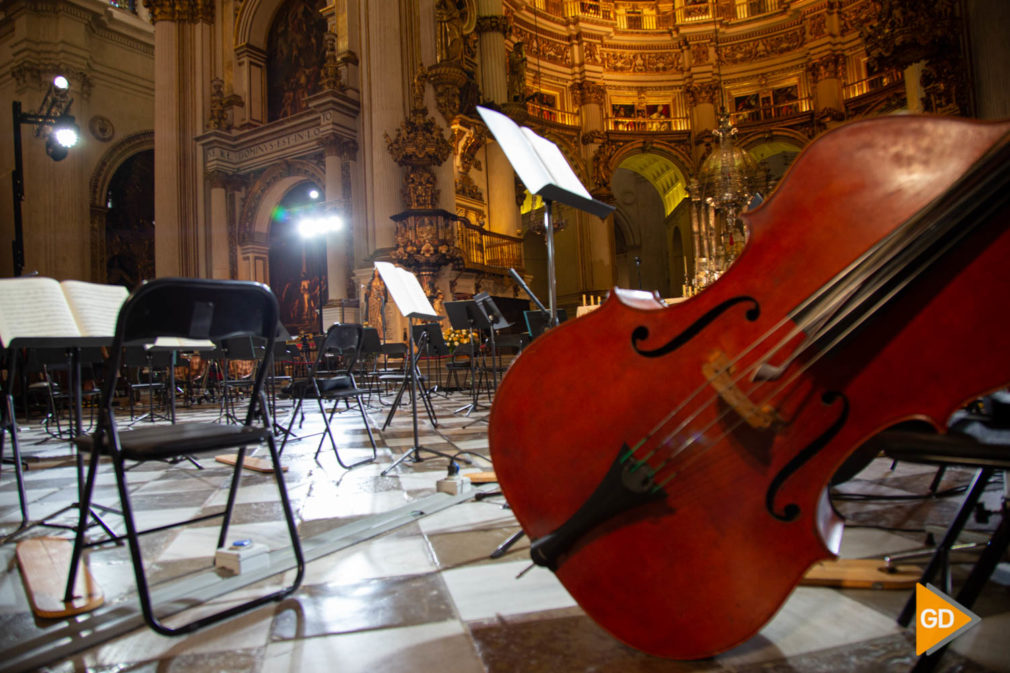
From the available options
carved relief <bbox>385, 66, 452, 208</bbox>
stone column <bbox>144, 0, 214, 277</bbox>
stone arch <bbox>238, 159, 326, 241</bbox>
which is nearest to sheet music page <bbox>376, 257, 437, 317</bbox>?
carved relief <bbox>385, 66, 452, 208</bbox>

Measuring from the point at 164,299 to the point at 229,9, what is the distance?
1508cm

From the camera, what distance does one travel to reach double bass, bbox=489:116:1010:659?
0.92 m

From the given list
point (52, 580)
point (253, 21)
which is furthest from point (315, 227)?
point (52, 580)

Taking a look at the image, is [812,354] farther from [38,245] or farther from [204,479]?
[38,245]

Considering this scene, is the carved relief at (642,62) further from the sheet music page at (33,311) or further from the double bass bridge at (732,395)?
the double bass bridge at (732,395)

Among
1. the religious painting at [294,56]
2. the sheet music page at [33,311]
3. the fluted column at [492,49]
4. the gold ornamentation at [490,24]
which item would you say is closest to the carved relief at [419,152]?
the fluted column at [492,49]

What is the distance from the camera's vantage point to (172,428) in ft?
5.45

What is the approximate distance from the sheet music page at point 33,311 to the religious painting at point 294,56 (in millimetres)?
11660

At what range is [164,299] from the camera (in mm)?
1426

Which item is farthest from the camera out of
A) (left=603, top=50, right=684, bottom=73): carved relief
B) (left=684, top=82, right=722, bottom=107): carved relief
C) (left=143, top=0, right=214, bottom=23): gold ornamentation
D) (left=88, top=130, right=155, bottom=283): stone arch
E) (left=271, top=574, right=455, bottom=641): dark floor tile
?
(left=603, top=50, right=684, bottom=73): carved relief
